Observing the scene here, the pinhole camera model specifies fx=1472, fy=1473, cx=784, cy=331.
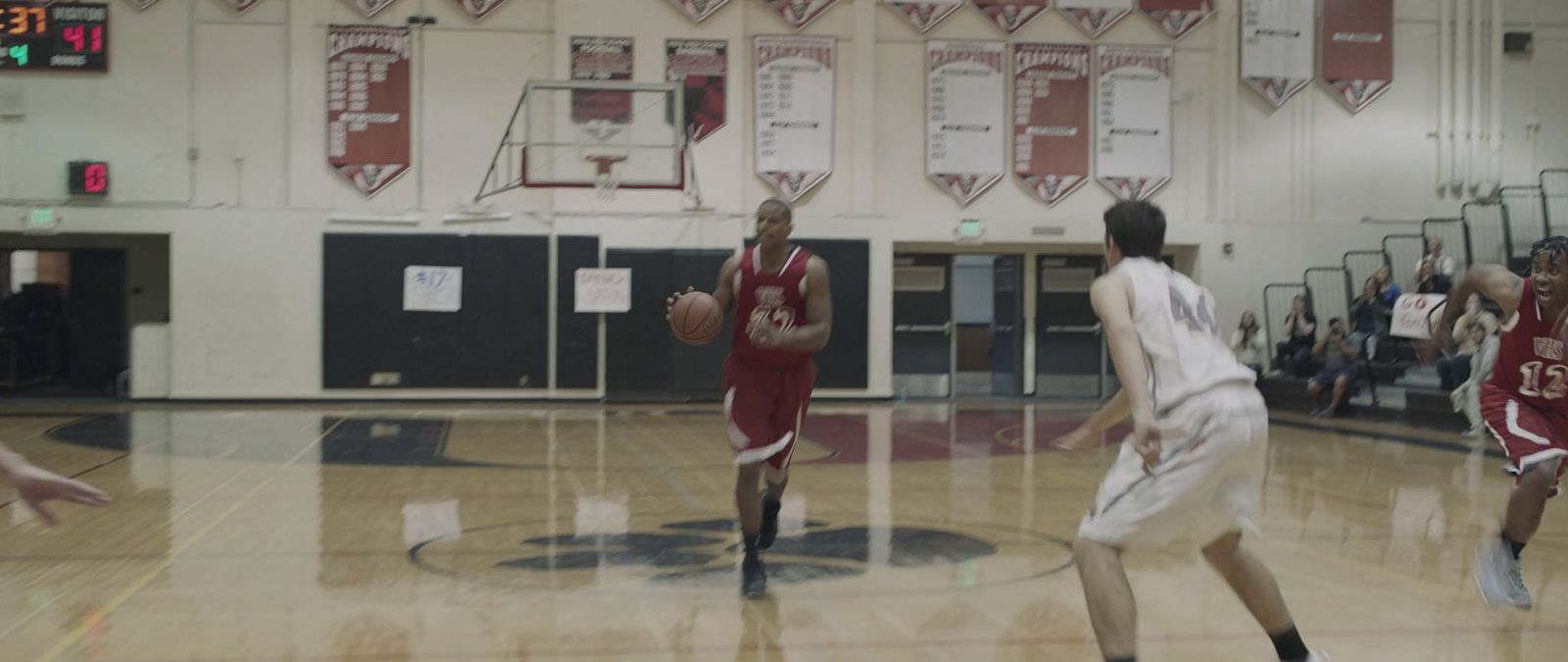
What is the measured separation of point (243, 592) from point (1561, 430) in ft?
16.6

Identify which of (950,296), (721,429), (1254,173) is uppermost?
(1254,173)

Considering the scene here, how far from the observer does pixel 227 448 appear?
39.2ft

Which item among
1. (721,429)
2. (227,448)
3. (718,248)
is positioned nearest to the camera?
(227,448)

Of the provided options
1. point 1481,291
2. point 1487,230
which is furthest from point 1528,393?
point 1487,230

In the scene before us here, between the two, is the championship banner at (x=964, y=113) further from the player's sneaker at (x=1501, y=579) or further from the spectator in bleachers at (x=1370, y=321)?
the player's sneaker at (x=1501, y=579)

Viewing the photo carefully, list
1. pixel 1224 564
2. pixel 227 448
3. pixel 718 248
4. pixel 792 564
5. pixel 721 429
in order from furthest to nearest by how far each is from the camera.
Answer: pixel 718 248
pixel 721 429
pixel 227 448
pixel 792 564
pixel 1224 564

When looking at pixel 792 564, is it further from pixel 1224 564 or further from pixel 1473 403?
pixel 1473 403

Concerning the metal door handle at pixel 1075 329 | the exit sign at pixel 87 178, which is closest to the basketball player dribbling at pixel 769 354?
the exit sign at pixel 87 178

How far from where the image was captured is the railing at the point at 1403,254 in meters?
18.9

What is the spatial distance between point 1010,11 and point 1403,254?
6.18 metres

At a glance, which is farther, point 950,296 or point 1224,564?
point 950,296

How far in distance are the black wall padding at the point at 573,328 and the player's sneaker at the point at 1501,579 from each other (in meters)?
14.1

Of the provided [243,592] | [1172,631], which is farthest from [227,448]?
[1172,631]

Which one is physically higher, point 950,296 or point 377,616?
point 950,296
